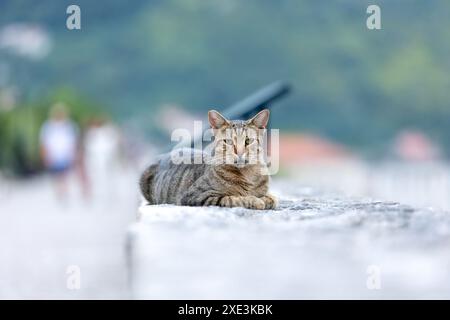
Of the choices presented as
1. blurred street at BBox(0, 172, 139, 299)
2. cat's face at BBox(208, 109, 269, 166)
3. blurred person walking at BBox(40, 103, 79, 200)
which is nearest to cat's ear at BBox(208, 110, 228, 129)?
cat's face at BBox(208, 109, 269, 166)

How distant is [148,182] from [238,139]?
149 cm

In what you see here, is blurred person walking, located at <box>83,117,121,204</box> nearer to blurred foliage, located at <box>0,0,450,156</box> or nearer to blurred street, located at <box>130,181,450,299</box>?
blurred street, located at <box>130,181,450,299</box>

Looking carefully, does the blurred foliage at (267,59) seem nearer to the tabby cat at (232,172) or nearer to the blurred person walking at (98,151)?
the blurred person walking at (98,151)

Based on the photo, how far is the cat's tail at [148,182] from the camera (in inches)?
269

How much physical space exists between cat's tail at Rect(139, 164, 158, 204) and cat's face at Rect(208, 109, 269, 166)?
1172mm

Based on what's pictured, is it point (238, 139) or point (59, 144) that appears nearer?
point (238, 139)

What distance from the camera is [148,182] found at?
22.6ft

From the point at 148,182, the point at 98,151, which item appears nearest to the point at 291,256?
the point at 148,182

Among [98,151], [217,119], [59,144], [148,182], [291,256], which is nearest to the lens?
[291,256]

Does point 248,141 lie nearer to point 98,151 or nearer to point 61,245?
point 61,245

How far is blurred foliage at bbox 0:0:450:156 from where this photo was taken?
1474 inches
